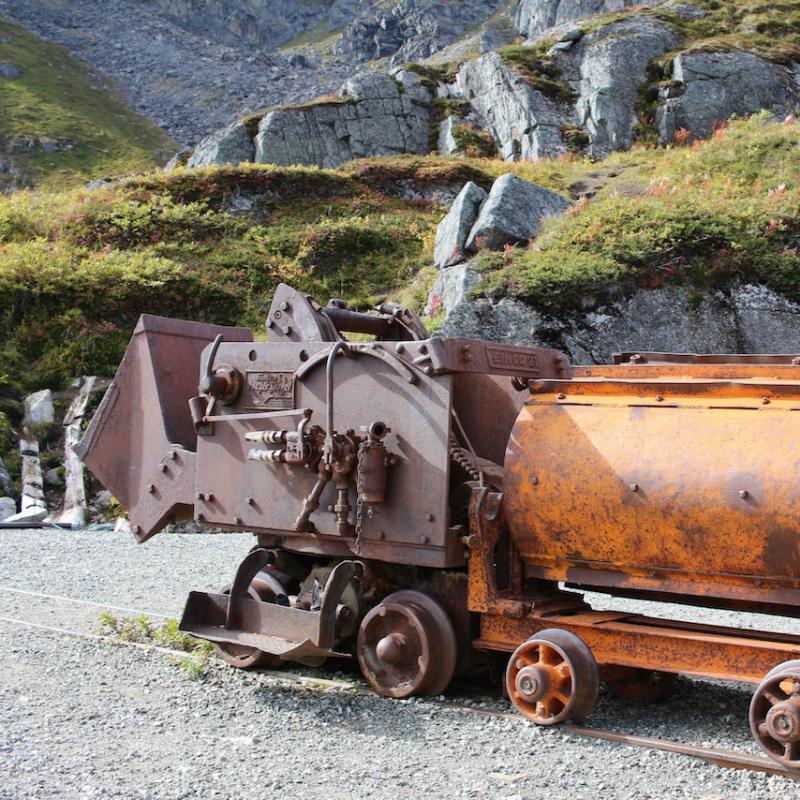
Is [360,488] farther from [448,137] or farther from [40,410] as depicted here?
[448,137]

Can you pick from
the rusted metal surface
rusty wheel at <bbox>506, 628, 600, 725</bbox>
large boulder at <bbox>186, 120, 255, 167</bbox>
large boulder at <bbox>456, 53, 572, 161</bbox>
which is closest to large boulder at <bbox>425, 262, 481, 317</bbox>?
the rusted metal surface

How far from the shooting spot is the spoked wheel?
245 inches

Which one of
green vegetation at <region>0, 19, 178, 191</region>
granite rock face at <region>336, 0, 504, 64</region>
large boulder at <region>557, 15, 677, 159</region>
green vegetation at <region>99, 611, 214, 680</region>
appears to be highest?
granite rock face at <region>336, 0, 504, 64</region>

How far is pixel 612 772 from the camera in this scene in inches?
175

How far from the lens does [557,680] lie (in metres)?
5.06

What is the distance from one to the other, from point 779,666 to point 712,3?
33.7 meters

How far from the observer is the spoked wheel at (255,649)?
6.23m

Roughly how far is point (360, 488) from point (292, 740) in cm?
142

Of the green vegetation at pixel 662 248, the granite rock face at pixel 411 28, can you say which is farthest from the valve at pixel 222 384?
the granite rock face at pixel 411 28

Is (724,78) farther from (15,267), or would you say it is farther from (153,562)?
(153,562)

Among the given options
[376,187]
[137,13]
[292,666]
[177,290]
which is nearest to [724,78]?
[376,187]

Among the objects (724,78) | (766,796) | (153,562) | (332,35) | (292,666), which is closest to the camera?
(766,796)

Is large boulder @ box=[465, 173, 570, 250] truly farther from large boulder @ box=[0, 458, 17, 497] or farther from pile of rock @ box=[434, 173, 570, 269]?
large boulder @ box=[0, 458, 17, 497]

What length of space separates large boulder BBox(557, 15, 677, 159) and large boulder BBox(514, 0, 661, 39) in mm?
31326
